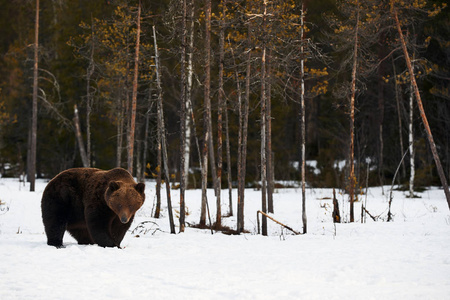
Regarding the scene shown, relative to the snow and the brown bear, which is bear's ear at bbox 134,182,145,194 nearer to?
the brown bear

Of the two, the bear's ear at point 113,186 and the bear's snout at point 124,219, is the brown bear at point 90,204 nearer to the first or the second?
the bear's ear at point 113,186

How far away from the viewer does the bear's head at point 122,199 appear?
771cm

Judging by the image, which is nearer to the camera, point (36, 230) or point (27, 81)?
point (36, 230)

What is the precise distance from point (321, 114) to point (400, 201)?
1315 centimetres

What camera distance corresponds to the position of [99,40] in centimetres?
2406

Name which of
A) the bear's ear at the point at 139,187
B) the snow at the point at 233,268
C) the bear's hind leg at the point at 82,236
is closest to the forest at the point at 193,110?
the snow at the point at 233,268

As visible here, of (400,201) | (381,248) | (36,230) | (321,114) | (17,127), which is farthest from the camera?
(321,114)

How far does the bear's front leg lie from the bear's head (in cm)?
40

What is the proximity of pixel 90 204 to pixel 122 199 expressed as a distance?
73 cm

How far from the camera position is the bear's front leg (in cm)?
806

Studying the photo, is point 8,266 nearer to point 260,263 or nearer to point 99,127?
point 260,263

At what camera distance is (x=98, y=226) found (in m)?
8.12

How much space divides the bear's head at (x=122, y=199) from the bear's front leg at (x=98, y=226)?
402mm

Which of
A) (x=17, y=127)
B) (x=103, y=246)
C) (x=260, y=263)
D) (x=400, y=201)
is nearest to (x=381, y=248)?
(x=260, y=263)
